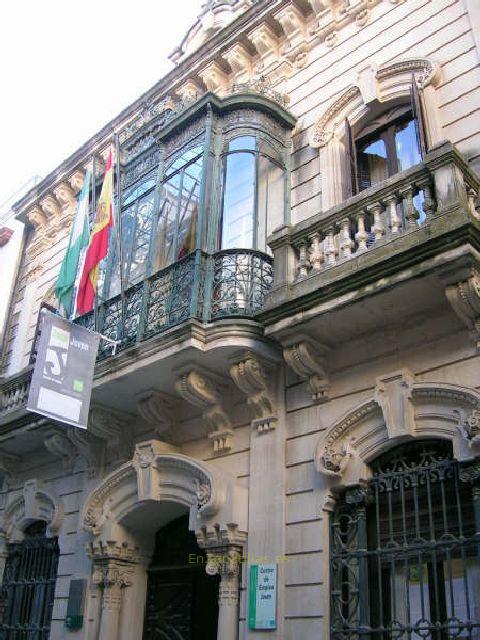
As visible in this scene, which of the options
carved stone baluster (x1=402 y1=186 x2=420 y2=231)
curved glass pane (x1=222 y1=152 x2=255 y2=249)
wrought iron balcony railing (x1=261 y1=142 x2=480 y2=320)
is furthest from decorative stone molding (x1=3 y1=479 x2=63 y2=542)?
carved stone baluster (x1=402 y1=186 x2=420 y2=231)

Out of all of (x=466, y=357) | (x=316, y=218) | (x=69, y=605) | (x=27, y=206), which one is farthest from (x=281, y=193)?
(x=27, y=206)

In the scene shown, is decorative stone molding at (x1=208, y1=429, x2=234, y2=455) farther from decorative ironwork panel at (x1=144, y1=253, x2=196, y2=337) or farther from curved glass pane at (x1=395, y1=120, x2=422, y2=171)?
curved glass pane at (x1=395, y1=120, x2=422, y2=171)

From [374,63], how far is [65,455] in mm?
7596

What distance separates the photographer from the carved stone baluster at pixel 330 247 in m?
7.76

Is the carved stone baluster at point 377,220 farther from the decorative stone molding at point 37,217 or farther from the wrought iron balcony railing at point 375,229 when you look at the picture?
the decorative stone molding at point 37,217

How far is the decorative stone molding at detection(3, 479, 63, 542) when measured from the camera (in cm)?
1055

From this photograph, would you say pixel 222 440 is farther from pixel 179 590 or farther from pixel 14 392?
pixel 14 392

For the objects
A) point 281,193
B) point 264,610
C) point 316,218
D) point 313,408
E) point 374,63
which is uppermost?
point 374,63

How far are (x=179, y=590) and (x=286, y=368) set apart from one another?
135 inches

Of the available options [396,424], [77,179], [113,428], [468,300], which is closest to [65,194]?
[77,179]

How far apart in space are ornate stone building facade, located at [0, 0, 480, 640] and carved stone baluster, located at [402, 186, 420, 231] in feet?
0.06

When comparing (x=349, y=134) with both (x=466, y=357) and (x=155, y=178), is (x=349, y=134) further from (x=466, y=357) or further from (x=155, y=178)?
(x=466, y=357)

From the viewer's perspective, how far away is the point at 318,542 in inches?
281

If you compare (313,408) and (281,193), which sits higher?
(281,193)
